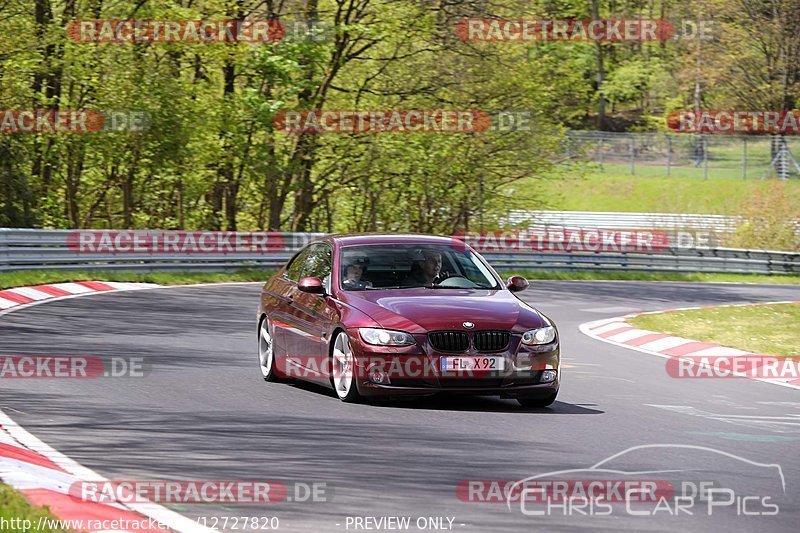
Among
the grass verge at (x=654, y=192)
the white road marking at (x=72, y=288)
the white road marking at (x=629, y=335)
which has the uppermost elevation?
the white road marking at (x=72, y=288)

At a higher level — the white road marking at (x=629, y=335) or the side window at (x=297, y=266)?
the side window at (x=297, y=266)

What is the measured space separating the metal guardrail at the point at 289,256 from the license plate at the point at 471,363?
15365 millimetres

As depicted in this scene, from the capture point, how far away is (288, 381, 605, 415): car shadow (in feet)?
37.7

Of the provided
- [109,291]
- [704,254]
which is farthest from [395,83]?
Result: [109,291]

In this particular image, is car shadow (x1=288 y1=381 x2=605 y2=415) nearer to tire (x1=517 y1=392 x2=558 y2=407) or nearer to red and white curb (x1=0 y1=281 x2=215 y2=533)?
tire (x1=517 y1=392 x2=558 y2=407)

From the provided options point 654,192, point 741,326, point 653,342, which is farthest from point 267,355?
point 654,192

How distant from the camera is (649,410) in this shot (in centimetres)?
1192

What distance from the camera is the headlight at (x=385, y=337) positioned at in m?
11.1

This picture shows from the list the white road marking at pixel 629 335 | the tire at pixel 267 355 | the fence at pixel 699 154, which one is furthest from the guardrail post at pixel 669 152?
the tire at pixel 267 355

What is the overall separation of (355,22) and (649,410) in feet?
86.8

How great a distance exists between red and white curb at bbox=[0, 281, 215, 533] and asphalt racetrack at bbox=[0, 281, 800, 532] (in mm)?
167

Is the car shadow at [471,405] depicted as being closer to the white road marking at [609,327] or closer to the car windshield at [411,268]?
the car windshield at [411,268]

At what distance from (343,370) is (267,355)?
1.94m

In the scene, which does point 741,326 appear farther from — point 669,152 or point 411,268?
point 669,152
